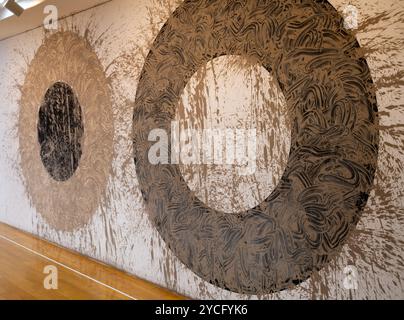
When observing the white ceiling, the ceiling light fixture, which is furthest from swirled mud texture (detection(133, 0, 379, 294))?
the ceiling light fixture

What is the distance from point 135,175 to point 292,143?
1.65 metres

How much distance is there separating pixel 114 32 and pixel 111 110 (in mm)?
773

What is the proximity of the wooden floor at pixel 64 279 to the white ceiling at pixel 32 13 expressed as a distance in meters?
2.72

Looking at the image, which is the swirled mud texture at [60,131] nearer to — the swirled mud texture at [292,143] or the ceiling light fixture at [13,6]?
the ceiling light fixture at [13,6]

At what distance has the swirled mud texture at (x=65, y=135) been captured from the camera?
3984 mm

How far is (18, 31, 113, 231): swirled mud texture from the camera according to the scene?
13.1 feet

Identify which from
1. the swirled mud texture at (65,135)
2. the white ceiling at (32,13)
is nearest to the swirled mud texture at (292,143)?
the swirled mud texture at (65,135)

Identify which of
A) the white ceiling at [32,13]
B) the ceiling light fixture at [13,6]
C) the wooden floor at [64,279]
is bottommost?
the wooden floor at [64,279]

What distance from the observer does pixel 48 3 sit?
12.8ft

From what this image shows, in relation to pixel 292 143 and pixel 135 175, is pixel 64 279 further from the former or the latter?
pixel 292 143

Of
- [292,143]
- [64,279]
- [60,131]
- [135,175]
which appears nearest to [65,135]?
[60,131]

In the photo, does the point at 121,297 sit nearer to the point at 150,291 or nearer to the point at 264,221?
the point at 150,291

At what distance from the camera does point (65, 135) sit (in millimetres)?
Result: 4422
